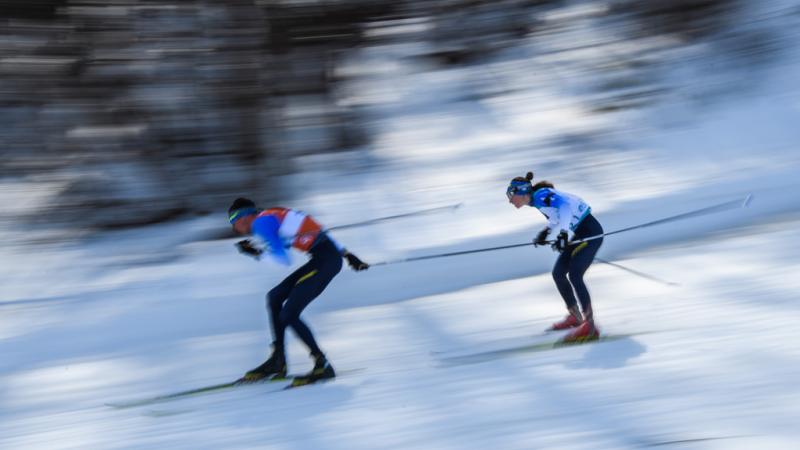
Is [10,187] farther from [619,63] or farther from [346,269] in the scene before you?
[619,63]

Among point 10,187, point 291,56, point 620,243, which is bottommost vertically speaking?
point 620,243

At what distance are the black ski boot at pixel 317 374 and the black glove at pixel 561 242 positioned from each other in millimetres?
1777

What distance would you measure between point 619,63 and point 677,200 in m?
4.24

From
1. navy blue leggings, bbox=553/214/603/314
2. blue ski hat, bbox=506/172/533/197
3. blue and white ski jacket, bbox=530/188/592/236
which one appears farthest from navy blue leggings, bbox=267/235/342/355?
navy blue leggings, bbox=553/214/603/314

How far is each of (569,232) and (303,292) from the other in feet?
6.35

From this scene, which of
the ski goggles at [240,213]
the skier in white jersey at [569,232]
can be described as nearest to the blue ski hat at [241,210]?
the ski goggles at [240,213]

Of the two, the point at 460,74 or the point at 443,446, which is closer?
the point at 443,446

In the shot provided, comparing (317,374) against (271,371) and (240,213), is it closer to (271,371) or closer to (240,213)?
(271,371)

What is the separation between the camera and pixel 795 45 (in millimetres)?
13391

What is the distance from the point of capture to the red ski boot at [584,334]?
586cm

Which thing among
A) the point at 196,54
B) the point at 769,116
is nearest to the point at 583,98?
the point at 769,116

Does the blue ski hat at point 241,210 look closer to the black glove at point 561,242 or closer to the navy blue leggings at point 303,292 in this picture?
the navy blue leggings at point 303,292

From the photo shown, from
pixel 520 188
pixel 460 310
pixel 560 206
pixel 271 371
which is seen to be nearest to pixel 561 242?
pixel 560 206

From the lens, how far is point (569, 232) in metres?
6.07
